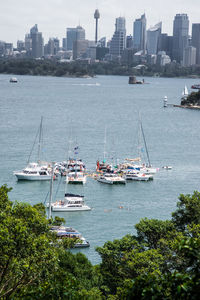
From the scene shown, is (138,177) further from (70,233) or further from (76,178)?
(70,233)

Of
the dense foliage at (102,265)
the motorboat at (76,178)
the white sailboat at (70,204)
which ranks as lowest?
the white sailboat at (70,204)

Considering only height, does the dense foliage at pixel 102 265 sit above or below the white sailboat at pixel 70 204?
above

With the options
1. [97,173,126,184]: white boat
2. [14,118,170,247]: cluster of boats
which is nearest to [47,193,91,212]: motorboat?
[14,118,170,247]: cluster of boats

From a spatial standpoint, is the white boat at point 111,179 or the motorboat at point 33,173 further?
the motorboat at point 33,173

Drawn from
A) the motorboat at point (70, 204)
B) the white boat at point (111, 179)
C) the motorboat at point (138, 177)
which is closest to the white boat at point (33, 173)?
the white boat at point (111, 179)

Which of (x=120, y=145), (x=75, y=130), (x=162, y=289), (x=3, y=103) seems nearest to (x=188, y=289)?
(x=162, y=289)

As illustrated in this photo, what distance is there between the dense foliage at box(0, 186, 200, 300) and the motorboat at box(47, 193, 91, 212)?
29.6 feet

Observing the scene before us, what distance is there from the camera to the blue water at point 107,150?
2359 cm

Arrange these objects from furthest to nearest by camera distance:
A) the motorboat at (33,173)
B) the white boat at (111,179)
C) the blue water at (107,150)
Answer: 1. the motorboat at (33,173)
2. the white boat at (111,179)
3. the blue water at (107,150)

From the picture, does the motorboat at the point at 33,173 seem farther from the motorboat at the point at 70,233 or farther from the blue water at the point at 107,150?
the motorboat at the point at 70,233

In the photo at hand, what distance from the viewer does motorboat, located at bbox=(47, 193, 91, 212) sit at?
24125 millimetres

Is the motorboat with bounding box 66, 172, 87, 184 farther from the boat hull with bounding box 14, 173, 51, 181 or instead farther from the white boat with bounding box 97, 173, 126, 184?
the boat hull with bounding box 14, 173, 51, 181

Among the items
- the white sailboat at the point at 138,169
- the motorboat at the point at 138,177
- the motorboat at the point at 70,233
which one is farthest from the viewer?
the white sailboat at the point at 138,169

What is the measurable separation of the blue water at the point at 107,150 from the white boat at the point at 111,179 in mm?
387
